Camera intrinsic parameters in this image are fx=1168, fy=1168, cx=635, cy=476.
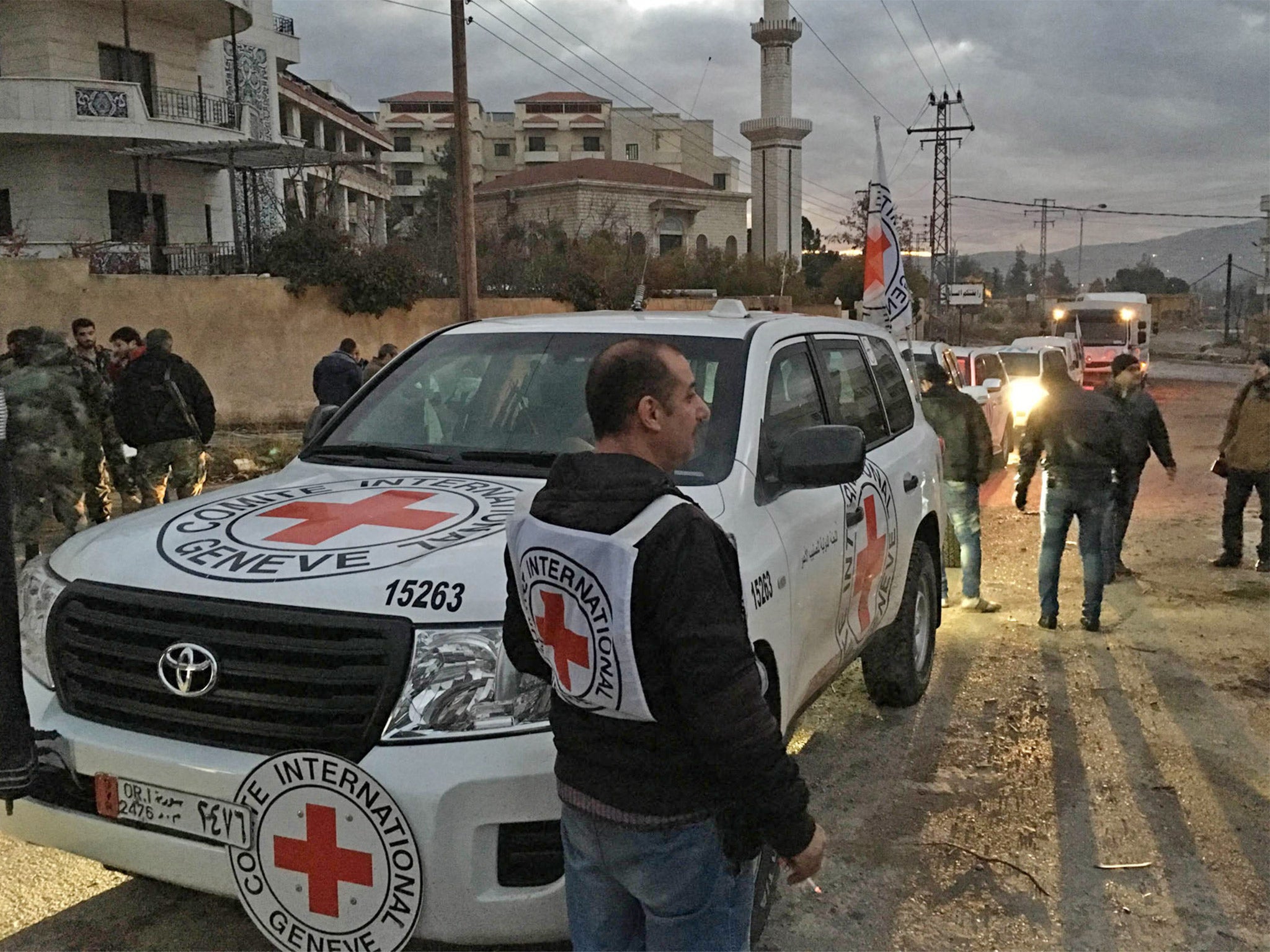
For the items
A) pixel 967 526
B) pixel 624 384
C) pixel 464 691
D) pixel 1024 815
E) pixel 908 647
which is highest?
pixel 624 384

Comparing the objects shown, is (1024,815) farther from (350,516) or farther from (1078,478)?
(1078,478)

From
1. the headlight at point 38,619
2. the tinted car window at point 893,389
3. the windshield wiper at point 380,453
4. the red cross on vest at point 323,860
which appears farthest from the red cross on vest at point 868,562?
the headlight at point 38,619

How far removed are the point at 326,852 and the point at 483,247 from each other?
1296 inches

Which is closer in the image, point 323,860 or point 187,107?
point 323,860

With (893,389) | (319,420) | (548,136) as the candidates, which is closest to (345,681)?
(319,420)

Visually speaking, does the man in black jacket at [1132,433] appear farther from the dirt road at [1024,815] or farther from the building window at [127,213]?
the building window at [127,213]

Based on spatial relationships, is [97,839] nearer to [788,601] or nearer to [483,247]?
[788,601]

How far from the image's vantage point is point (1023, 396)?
57.7ft

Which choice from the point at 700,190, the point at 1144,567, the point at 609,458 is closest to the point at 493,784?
the point at 609,458

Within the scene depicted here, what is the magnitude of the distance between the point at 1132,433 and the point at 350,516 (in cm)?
709

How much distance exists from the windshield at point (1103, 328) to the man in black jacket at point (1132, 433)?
25070mm

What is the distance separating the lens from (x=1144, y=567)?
9.18 meters

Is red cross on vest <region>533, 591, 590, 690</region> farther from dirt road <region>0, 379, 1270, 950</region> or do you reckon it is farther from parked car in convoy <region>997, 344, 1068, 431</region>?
parked car in convoy <region>997, 344, 1068, 431</region>

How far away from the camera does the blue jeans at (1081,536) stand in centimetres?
712
